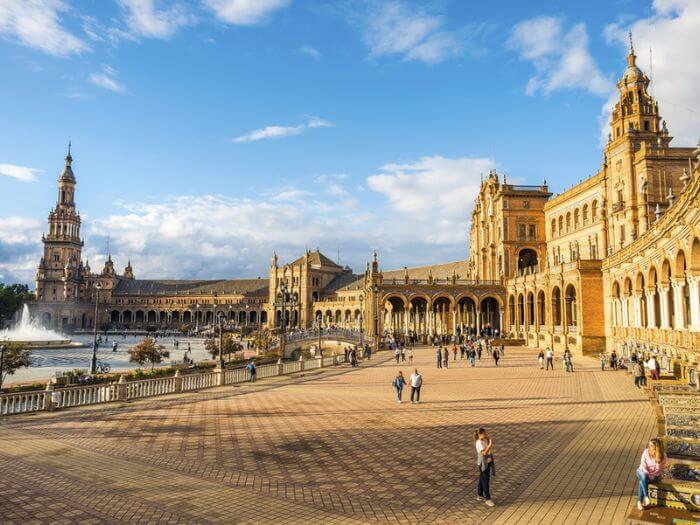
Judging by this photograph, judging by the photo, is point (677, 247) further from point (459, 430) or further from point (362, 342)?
point (362, 342)

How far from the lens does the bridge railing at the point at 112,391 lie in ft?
60.7

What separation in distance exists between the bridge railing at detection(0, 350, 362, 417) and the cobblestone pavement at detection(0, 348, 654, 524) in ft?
2.65

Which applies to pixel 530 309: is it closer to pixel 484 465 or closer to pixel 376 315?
pixel 376 315

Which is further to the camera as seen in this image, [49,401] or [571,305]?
[571,305]

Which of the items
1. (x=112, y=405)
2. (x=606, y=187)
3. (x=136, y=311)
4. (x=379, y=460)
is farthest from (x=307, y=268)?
(x=379, y=460)

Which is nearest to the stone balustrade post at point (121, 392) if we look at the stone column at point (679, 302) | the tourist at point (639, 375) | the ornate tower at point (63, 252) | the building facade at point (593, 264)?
the building facade at point (593, 264)

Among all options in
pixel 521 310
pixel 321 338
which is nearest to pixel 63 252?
pixel 321 338

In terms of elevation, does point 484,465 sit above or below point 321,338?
below

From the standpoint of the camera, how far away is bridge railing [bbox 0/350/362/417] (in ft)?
60.7

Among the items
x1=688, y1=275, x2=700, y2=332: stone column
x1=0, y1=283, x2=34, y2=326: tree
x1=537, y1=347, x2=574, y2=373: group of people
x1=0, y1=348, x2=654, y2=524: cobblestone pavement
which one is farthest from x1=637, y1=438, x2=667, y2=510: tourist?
x1=0, y1=283, x2=34, y2=326: tree

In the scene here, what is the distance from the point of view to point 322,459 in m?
12.6

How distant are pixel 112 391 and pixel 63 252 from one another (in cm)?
15539

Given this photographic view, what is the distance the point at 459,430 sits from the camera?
1584 centimetres

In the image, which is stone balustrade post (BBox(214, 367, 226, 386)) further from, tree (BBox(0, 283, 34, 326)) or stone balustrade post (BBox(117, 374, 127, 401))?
tree (BBox(0, 283, 34, 326))
